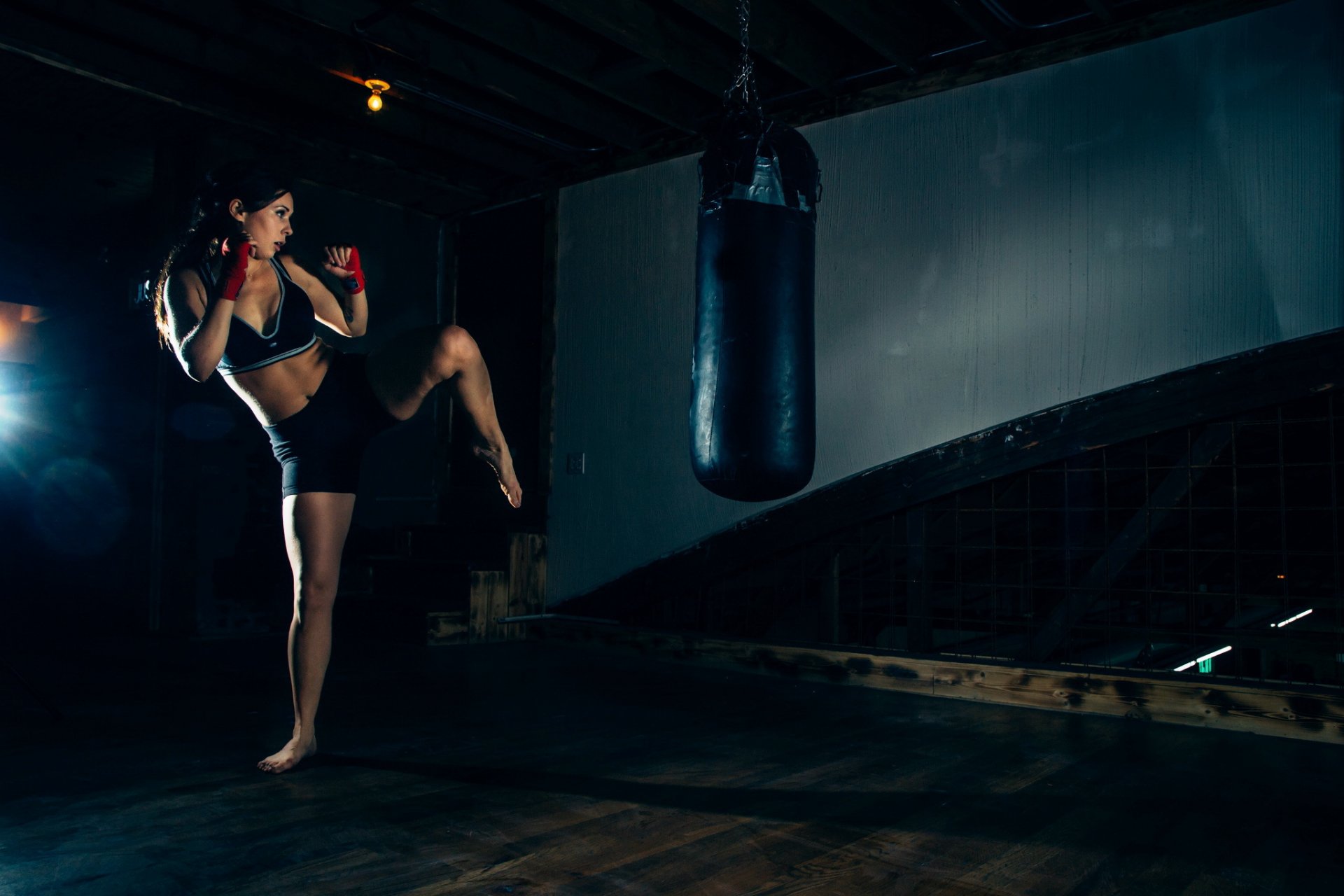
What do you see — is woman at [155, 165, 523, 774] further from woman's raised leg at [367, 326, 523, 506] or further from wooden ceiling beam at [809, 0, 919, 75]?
wooden ceiling beam at [809, 0, 919, 75]

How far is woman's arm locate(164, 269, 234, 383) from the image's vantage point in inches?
94.3

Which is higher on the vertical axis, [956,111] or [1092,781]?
[956,111]

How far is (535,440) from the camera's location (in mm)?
6180

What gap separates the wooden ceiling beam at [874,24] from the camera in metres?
4.05

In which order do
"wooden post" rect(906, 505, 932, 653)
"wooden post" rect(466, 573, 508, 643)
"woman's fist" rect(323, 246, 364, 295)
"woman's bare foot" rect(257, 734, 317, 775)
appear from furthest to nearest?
"wooden post" rect(466, 573, 508, 643) < "wooden post" rect(906, 505, 932, 653) < "woman's fist" rect(323, 246, 364, 295) < "woman's bare foot" rect(257, 734, 317, 775)

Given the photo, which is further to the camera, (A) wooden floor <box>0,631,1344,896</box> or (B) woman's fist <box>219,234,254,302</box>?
(B) woman's fist <box>219,234,254,302</box>

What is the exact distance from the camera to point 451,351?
2.46 m

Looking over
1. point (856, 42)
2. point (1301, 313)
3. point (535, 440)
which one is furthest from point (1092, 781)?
point (535, 440)

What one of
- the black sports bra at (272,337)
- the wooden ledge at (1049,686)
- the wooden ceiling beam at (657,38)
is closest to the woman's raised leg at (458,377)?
the black sports bra at (272,337)

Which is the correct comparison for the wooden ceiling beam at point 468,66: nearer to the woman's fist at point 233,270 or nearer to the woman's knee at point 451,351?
the woman's fist at point 233,270

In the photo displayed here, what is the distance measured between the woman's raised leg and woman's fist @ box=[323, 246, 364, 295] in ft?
1.20

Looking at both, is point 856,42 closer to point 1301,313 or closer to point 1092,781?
point 1301,313

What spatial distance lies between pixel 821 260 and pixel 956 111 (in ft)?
3.11

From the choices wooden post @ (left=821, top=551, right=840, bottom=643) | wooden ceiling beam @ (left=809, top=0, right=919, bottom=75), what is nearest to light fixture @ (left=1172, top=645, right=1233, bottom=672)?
wooden post @ (left=821, top=551, right=840, bottom=643)
